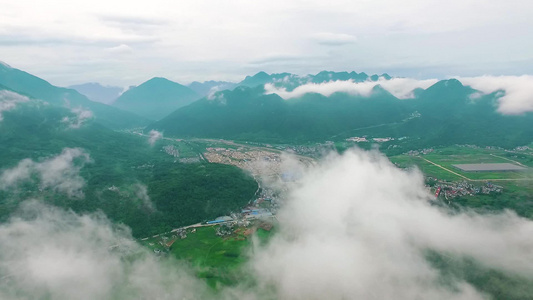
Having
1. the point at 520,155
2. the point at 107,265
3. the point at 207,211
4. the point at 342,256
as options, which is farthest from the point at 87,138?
the point at 520,155

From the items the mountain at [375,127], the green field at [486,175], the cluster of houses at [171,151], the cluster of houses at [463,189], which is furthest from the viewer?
the mountain at [375,127]

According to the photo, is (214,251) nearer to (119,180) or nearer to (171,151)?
(119,180)

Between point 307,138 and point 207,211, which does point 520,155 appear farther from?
point 207,211

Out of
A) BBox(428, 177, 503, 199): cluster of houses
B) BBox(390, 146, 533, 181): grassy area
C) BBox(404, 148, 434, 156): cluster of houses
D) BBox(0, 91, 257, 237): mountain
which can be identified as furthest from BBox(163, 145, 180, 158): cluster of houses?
BBox(428, 177, 503, 199): cluster of houses

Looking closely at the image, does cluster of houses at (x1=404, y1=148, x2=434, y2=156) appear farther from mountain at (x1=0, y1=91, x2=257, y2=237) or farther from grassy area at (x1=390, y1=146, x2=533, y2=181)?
mountain at (x1=0, y1=91, x2=257, y2=237)

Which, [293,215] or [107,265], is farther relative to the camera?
[293,215]

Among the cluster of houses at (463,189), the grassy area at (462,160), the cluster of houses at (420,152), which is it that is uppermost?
the cluster of houses at (463,189)

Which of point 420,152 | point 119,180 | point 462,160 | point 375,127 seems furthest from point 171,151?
point 375,127

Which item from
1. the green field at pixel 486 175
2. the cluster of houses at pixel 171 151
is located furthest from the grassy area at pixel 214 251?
the cluster of houses at pixel 171 151

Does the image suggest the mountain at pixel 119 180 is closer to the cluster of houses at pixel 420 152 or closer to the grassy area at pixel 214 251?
the grassy area at pixel 214 251
